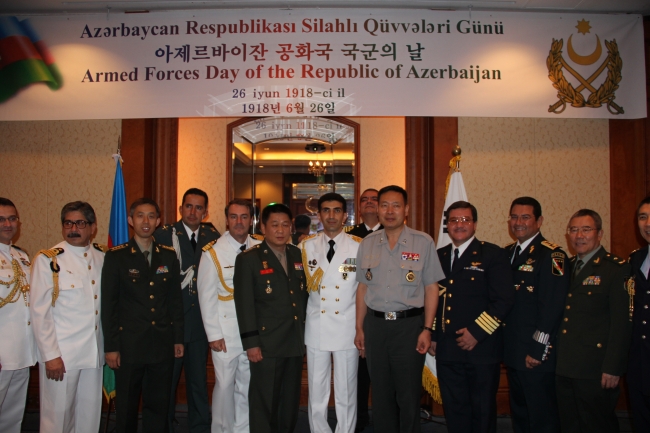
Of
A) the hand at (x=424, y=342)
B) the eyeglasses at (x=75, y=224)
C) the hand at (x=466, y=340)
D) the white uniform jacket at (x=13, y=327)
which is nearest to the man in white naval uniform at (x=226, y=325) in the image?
the eyeglasses at (x=75, y=224)

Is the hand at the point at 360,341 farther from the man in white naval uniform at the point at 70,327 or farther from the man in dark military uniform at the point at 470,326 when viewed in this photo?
the man in white naval uniform at the point at 70,327

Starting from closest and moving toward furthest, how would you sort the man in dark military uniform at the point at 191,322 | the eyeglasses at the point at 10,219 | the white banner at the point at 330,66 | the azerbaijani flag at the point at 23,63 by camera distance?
the eyeglasses at the point at 10,219 < the man in dark military uniform at the point at 191,322 < the white banner at the point at 330,66 < the azerbaijani flag at the point at 23,63

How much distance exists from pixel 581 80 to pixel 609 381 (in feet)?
9.51

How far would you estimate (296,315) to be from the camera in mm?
3258

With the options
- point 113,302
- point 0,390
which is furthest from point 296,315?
point 0,390

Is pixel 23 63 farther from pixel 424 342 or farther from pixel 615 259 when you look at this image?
pixel 615 259

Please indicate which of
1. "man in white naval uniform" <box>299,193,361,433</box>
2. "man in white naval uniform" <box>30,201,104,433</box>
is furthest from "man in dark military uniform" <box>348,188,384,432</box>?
"man in white naval uniform" <box>30,201,104,433</box>

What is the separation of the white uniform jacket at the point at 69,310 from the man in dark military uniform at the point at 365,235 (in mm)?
2050

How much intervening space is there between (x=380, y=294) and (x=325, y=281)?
43 cm

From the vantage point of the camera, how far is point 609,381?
2.89m

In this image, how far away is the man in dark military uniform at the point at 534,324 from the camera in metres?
3.10

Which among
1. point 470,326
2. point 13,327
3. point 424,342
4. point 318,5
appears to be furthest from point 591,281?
point 13,327

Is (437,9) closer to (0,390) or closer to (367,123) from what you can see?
(367,123)

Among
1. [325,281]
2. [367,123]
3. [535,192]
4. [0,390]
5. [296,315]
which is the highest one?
[367,123]
